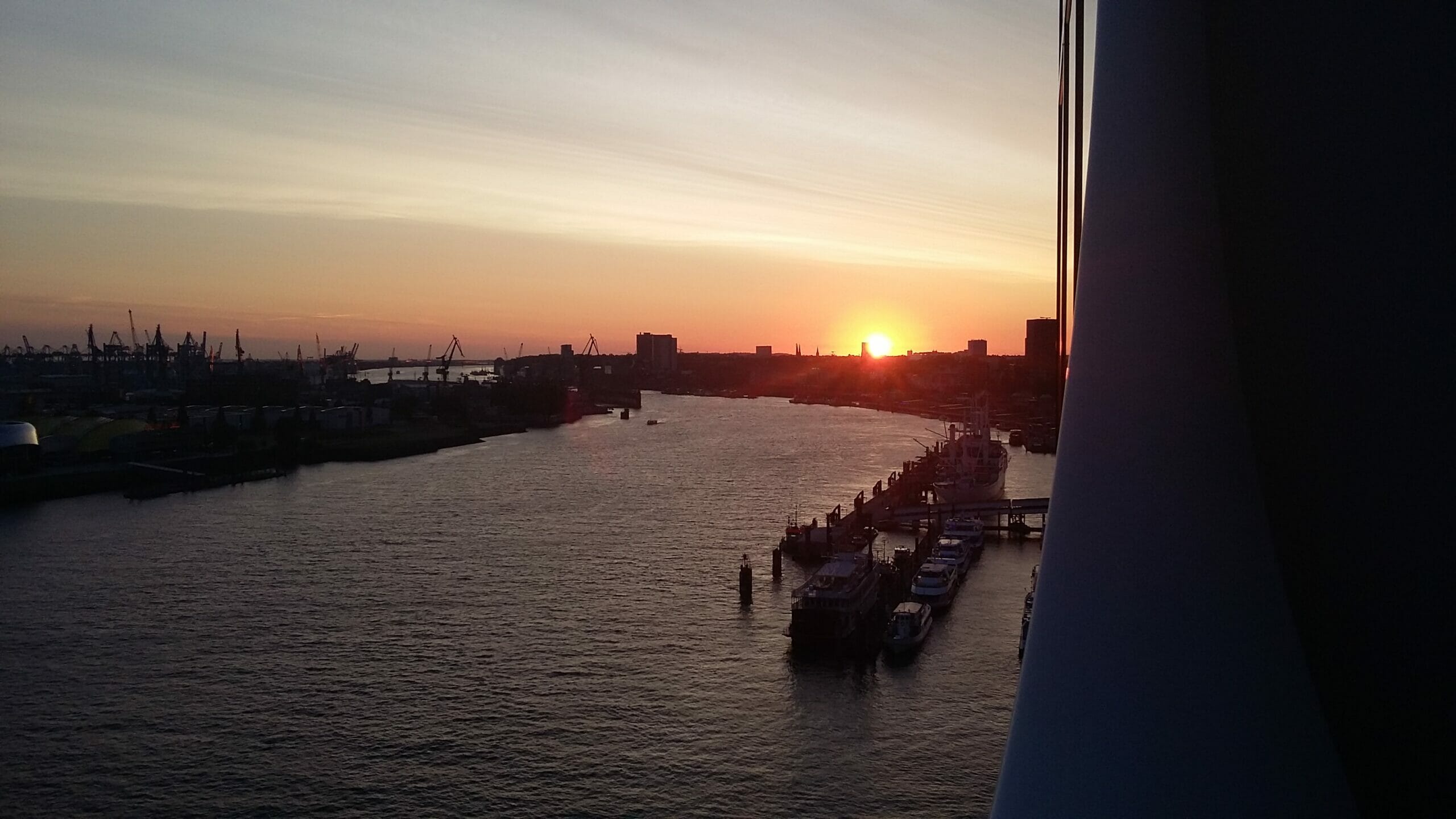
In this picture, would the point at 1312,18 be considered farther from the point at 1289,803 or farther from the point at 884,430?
the point at 884,430

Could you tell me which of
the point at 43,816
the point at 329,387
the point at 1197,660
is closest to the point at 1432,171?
the point at 1197,660

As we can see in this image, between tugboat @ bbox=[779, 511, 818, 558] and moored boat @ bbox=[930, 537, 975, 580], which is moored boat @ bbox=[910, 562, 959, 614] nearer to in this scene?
moored boat @ bbox=[930, 537, 975, 580]

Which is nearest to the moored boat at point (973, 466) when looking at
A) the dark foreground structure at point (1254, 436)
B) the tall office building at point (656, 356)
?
the dark foreground structure at point (1254, 436)

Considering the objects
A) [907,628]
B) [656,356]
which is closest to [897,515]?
[907,628]

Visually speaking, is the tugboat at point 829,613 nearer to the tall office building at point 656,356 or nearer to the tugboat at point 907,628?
the tugboat at point 907,628

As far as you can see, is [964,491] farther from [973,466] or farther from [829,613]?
[829,613]
